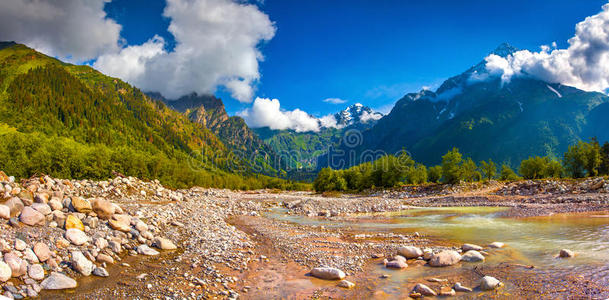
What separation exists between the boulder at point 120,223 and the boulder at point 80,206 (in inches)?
54.5

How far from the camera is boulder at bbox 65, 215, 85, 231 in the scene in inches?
506

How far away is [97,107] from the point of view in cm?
19025

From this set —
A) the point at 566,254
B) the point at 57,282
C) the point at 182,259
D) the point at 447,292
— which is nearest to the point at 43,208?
the point at 57,282

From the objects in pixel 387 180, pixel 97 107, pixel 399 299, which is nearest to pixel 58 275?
pixel 399 299

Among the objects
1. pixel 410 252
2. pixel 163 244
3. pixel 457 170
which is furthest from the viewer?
pixel 457 170

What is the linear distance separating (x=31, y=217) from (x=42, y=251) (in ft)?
12.2

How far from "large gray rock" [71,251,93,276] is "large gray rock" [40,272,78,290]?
838 millimetres

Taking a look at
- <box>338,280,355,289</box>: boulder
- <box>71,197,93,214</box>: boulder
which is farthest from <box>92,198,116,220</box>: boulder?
<box>338,280,355,289</box>: boulder

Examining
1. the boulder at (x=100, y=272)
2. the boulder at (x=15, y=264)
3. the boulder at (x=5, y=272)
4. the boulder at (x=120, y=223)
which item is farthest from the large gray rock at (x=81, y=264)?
the boulder at (x=120, y=223)

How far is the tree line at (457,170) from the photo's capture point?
70.9 meters

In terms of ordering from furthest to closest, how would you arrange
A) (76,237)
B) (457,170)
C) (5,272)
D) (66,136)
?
(66,136)
(457,170)
(76,237)
(5,272)

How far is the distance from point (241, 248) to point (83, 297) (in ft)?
26.0

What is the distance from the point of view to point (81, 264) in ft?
33.3

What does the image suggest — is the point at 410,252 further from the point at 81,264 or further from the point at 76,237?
the point at 76,237
